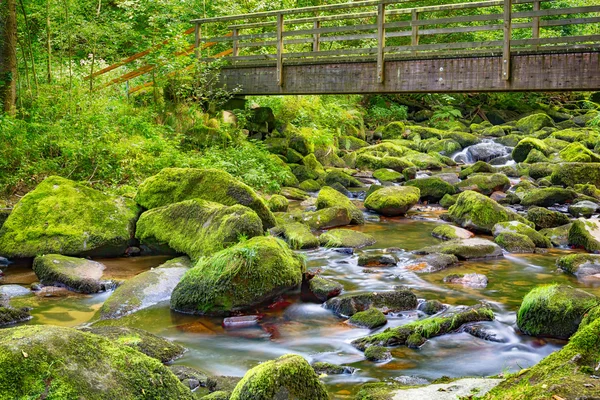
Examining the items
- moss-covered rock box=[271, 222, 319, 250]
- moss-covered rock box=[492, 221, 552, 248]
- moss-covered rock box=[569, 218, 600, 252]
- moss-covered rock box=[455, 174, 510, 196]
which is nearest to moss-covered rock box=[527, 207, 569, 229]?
moss-covered rock box=[492, 221, 552, 248]

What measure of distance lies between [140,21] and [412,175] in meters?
11.1

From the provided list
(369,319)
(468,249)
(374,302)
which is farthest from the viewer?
(468,249)

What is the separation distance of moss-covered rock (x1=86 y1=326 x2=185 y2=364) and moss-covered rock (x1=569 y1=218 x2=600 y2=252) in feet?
24.0

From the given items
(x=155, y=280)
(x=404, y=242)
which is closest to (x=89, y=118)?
(x=155, y=280)

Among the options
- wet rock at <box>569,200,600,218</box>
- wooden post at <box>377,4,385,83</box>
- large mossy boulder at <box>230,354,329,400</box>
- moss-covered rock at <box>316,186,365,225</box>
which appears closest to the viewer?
large mossy boulder at <box>230,354,329,400</box>

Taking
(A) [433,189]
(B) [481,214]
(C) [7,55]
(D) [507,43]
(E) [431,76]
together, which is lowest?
(B) [481,214]

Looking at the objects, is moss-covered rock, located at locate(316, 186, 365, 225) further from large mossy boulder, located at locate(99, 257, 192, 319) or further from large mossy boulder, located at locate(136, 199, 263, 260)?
large mossy boulder, located at locate(99, 257, 192, 319)

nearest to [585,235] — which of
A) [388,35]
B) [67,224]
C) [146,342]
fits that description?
[388,35]

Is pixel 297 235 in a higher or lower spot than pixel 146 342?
higher

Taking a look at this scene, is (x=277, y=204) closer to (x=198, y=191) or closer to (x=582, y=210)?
(x=198, y=191)

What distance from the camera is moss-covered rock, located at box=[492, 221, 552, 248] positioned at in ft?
34.6

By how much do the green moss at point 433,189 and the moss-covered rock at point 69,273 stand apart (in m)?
8.62

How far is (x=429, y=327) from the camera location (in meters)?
6.41

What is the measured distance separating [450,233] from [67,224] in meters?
6.38
